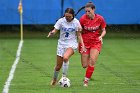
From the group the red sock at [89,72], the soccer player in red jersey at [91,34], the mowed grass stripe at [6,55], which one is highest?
the soccer player in red jersey at [91,34]

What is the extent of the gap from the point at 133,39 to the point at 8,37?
7.28 meters

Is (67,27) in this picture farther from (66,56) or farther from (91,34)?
(91,34)

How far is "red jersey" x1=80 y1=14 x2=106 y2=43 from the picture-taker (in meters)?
13.2

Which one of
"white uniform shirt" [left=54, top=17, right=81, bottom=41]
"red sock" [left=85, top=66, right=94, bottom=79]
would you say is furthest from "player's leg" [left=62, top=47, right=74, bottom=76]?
"red sock" [left=85, top=66, right=94, bottom=79]

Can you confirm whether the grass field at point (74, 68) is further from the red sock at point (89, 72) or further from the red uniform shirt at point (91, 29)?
the red uniform shirt at point (91, 29)

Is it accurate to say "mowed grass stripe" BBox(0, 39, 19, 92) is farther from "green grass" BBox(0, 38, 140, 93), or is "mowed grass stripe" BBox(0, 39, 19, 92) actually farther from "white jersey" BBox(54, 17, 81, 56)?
"white jersey" BBox(54, 17, 81, 56)

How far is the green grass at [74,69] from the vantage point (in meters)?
12.5

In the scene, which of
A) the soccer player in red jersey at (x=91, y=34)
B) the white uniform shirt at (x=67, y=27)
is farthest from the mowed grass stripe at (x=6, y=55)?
the soccer player in red jersey at (x=91, y=34)

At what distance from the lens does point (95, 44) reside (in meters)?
13.4

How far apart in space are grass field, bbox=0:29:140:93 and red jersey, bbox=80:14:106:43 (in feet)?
3.79

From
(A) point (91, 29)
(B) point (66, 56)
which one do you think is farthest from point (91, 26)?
(B) point (66, 56)

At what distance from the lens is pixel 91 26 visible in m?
13.2

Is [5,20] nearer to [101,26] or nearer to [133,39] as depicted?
[133,39]

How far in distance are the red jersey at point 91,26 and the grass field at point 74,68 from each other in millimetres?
1157
